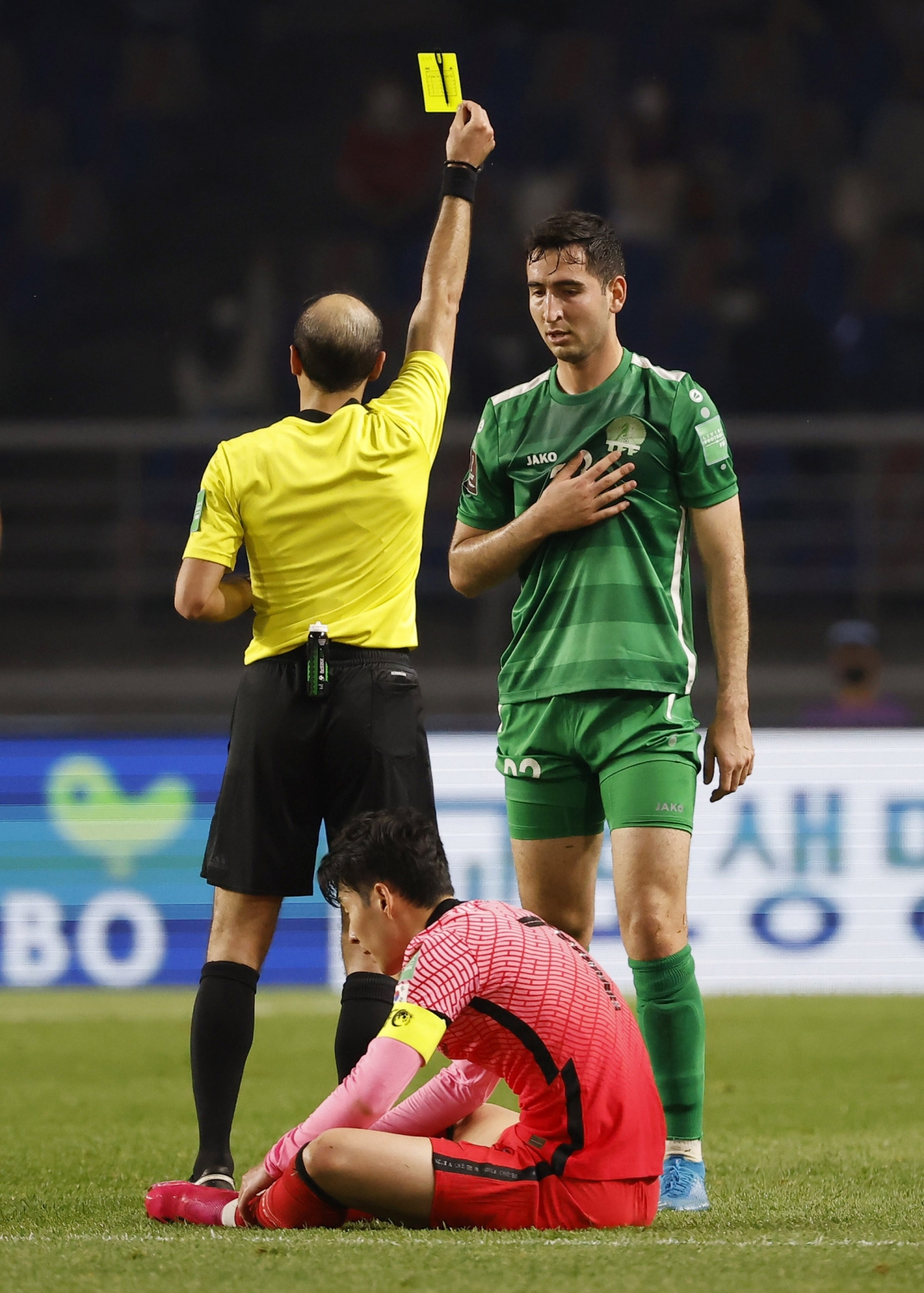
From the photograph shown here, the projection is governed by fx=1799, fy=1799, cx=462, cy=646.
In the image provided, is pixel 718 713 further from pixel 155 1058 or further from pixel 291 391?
pixel 291 391

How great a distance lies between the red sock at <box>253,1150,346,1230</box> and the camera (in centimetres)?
304

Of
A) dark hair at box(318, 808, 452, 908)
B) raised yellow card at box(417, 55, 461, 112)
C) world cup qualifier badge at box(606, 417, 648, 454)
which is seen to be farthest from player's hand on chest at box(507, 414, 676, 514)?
dark hair at box(318, 808, 452, 908)

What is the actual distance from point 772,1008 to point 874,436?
4283 millimetres

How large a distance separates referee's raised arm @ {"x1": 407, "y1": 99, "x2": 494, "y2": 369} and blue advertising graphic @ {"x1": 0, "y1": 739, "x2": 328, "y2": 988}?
13.5 ft

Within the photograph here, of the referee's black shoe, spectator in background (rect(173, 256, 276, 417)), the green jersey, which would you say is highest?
spectator in background (rect(173, 256, 276, 417))

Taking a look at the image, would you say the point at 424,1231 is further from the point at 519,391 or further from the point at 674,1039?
the point at 519,391

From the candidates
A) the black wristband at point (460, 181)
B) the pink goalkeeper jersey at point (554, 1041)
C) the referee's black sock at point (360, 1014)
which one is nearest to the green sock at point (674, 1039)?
the pink goalkeeper jersey at point (554, 1041)

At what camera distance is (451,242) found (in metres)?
3.88

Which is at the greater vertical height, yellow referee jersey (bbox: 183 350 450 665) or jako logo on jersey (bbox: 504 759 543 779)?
yellow referee jersey (bbox: 183 350 450 665)

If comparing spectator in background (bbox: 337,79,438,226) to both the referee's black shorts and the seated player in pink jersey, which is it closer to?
the referee's black shorts

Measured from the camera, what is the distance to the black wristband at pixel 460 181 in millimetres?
3957

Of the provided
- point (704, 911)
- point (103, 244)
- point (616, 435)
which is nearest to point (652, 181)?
point (103, 244)

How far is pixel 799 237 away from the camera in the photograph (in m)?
13.5

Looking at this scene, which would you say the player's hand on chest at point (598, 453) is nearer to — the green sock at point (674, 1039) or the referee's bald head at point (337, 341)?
the referee's bald head at point (337, 341)
